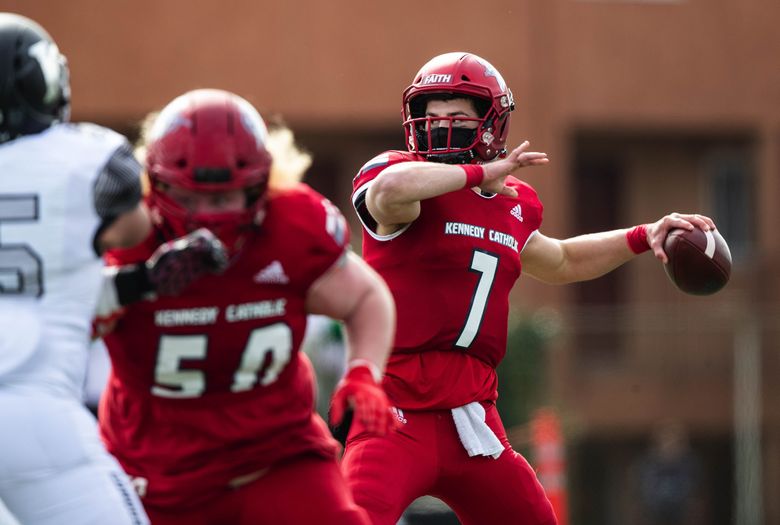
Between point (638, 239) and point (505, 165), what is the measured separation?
0.93 metres

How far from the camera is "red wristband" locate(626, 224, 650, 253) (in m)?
5.34

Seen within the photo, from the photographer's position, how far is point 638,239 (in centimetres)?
535

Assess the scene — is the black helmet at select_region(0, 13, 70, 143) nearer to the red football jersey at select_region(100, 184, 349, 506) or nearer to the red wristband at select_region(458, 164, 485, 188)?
the red football jersey at select_region(100, 184, 349, 506)

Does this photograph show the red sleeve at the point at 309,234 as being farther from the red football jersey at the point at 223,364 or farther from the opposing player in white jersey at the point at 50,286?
the opposing player in white jersey at the point at 50,286

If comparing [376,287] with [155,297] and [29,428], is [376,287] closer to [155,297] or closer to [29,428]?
[155,297]

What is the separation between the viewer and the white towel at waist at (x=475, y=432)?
15.8 ft

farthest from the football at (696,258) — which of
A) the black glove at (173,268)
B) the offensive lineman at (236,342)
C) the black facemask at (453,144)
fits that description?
the black glove at (173,268)

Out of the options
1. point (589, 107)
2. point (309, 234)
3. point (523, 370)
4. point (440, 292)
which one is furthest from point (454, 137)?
point (589, 107)

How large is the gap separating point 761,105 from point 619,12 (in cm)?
242

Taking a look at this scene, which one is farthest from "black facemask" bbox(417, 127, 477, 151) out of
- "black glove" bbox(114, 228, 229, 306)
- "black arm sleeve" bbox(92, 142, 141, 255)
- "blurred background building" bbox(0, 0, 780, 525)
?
"blurred background building" bbox(0, 0, 780, 525)

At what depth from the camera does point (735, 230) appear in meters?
20.3

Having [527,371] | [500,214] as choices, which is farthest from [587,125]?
[500,214]

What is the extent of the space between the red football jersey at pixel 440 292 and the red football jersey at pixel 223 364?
0.91m

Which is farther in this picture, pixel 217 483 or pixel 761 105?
pixel 761 105
